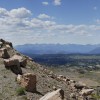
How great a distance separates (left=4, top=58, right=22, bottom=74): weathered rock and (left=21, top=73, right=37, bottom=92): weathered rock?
581cm

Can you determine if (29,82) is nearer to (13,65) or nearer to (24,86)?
(24,86)

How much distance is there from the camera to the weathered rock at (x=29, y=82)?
1393 inches

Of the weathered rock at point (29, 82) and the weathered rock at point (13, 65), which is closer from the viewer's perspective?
the weathered rock at point (29, 82)

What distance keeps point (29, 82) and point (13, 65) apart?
6940 mm

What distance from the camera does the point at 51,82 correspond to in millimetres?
43500

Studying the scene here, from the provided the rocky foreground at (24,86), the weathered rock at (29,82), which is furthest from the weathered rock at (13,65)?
the weathered rock at (29,82)

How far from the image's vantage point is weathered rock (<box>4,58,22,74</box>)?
41344 millimetres

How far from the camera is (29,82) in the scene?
3569 centimetres

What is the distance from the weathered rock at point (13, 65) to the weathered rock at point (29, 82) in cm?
581

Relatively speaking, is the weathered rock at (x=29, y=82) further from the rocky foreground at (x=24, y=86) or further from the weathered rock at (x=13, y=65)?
the weathered rock at (x=13, y=65)

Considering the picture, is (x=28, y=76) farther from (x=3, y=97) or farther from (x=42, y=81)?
(x=42, y=81)

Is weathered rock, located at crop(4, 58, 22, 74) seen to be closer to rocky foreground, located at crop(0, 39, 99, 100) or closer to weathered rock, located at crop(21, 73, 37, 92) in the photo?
rocky foreground, located at crop(0, 39, 99, 100)

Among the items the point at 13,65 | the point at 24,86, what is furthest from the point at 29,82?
the point at 13,65

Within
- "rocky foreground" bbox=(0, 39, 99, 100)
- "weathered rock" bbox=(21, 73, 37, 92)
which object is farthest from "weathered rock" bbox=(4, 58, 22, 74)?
"weathered rock" bbox=(21, 73, 37, 92)
